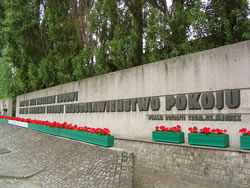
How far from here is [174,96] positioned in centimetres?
805

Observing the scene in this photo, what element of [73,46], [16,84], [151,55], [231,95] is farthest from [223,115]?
[16,84]

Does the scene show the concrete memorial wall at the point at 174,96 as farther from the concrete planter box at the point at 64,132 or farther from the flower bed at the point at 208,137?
the concrete planter box at the point at 64,132

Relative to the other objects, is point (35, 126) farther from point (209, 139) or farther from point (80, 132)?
point (209, 139)

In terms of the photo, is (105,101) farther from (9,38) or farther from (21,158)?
(9,38)

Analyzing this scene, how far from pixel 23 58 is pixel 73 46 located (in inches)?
324

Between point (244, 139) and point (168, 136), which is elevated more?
point (244, 139)

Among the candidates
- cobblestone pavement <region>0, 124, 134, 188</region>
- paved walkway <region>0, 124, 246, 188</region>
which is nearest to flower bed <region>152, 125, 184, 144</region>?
paved walkway <region>0, 124, 246, 188</region>

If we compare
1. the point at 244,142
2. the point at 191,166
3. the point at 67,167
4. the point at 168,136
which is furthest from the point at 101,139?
the point at 244,142

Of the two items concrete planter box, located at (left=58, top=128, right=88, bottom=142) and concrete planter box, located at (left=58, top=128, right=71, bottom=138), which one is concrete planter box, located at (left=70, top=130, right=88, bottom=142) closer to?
concrete planter box, located at (left=58, top=128, right=88, bottom=142)

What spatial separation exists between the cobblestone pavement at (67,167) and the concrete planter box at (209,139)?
7.24ft

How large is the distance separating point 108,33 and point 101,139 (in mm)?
7164

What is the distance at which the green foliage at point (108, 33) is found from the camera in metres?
8.09

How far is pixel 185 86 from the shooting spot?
7.76 m

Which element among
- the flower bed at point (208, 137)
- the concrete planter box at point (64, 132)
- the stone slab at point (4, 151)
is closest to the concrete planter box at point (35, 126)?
the stone slab at point (4, 151)
